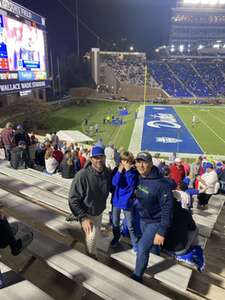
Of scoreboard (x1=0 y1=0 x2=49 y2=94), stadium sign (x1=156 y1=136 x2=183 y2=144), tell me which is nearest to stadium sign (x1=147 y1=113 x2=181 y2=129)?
stadium sign (x1=156 y1=136 x2=183 y2=144)

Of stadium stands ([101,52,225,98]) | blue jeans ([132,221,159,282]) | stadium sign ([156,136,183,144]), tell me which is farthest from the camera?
stadium stands ([101,52,225,98])

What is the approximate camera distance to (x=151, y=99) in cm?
6234

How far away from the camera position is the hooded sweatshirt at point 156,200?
2.82 m

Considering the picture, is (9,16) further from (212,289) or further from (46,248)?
(212,289)

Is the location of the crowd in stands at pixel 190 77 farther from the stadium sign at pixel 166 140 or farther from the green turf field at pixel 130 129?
the stadium sign at pixel 166 140

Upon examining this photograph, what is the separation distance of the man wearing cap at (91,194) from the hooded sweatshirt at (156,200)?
55cm

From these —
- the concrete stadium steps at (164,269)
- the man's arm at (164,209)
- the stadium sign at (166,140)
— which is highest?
the man's arm at (164,209)

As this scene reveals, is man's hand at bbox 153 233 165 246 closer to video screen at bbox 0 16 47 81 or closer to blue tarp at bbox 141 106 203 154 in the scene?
video screen at bbox 0 16 47 81

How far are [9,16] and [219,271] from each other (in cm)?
1385

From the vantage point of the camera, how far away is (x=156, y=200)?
288 cm

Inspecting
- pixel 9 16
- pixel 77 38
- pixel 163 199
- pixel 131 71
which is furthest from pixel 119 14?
pixel 163 199

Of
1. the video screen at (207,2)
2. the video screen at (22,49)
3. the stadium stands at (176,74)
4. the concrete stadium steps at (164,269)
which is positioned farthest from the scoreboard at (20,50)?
the video screen at (207,2)

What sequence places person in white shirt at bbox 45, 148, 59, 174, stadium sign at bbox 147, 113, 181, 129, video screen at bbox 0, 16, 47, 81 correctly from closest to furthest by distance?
person in white shirt at bbox 45, 148, 59, 174
video screen at bbox 0, 16, 47, 81
stadium sign at bbox 147, 113, 181, 129

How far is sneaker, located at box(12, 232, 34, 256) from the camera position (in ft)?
10.5
